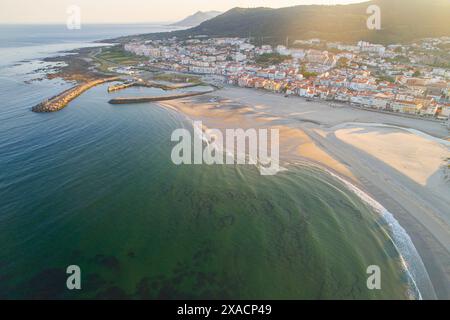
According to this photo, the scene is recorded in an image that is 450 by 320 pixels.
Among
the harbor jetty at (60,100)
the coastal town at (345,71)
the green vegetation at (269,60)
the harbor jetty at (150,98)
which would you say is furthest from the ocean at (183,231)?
the green vegetation at (269,60)

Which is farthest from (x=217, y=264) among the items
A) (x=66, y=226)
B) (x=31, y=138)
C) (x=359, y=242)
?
(x=31, y=138)

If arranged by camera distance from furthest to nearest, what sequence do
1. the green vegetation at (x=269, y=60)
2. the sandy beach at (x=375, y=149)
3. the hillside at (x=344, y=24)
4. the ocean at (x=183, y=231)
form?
1. the hillside at (x=344, y=24)
2. the green vegetation at (x=269, y=60)
3. the sandy beach at (x=375, y=149)
4. the ocean at (x=183, y=231)

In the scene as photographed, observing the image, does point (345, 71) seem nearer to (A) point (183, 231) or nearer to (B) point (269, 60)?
(B) point (269, 60)

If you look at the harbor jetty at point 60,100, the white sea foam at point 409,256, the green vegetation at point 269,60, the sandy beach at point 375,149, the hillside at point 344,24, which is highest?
the hillside at point 344,24

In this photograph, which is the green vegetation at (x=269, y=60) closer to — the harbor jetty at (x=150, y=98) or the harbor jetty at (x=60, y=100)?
the harbor jetty at (x=150, y=98)

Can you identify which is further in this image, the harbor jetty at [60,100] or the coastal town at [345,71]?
the coastal town at [345,71]

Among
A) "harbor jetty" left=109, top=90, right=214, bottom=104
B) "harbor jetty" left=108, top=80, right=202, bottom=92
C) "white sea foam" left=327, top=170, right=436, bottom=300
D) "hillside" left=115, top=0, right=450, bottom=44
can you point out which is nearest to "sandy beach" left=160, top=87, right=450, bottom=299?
"white sea foam" left=327, top=170, right=436, bottom=300
